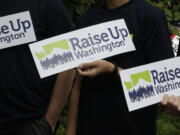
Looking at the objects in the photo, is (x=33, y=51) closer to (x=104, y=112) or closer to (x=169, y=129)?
(x=104, y=112)

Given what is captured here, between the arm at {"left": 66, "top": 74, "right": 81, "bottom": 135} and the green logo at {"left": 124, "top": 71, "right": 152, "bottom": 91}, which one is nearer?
the green logo at {"left": 124, "top": 71, "right": 152, "bottom": 91}

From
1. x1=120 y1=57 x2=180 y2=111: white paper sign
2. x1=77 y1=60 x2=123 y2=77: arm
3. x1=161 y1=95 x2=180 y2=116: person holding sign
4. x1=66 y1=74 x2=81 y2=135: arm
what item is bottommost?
x1=66 y1=74 x2=81 y2=135: arm

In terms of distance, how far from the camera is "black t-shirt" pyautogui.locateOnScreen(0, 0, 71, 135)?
5.40ft

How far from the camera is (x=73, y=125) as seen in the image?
1841mm

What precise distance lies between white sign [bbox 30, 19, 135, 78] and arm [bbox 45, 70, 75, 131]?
301 mm

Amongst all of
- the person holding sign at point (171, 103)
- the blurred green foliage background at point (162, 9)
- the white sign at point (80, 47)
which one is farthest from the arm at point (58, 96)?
the blurred green foliage background at point (162, 9)

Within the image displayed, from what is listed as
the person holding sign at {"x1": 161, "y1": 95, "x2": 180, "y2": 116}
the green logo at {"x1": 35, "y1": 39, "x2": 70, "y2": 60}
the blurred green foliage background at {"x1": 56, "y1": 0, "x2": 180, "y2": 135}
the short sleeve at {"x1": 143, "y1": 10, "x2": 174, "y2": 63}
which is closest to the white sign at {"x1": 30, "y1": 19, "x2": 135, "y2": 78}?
the green logo at {"x1": 35, "y1": 39, "x2": 70, "y2": 60}

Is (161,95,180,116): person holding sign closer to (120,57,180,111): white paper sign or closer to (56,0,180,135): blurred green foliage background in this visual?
(120,57,180,111): white paper sign

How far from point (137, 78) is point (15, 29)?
0.65m

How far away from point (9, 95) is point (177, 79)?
832mm

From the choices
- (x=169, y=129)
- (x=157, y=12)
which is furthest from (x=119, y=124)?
(x=169, y=129)

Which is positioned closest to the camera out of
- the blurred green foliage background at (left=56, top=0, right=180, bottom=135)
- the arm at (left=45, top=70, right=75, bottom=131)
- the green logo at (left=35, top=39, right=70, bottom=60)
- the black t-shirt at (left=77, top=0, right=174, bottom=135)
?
the green logo at (left=35, top=39, right=70, bottom=60)

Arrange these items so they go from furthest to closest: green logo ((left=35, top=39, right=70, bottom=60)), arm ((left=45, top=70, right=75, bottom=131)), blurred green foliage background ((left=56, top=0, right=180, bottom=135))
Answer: blurred green foliage background ((left=56, top=0, right=180, bottom=135)) → arm ((left=45, top=70, right=75, bottom=131)) → green logo ((left=35, top=39, right=70, bottom=60))

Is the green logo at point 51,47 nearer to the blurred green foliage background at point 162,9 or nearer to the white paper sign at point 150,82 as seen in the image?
the white paper sign at point 150,82
